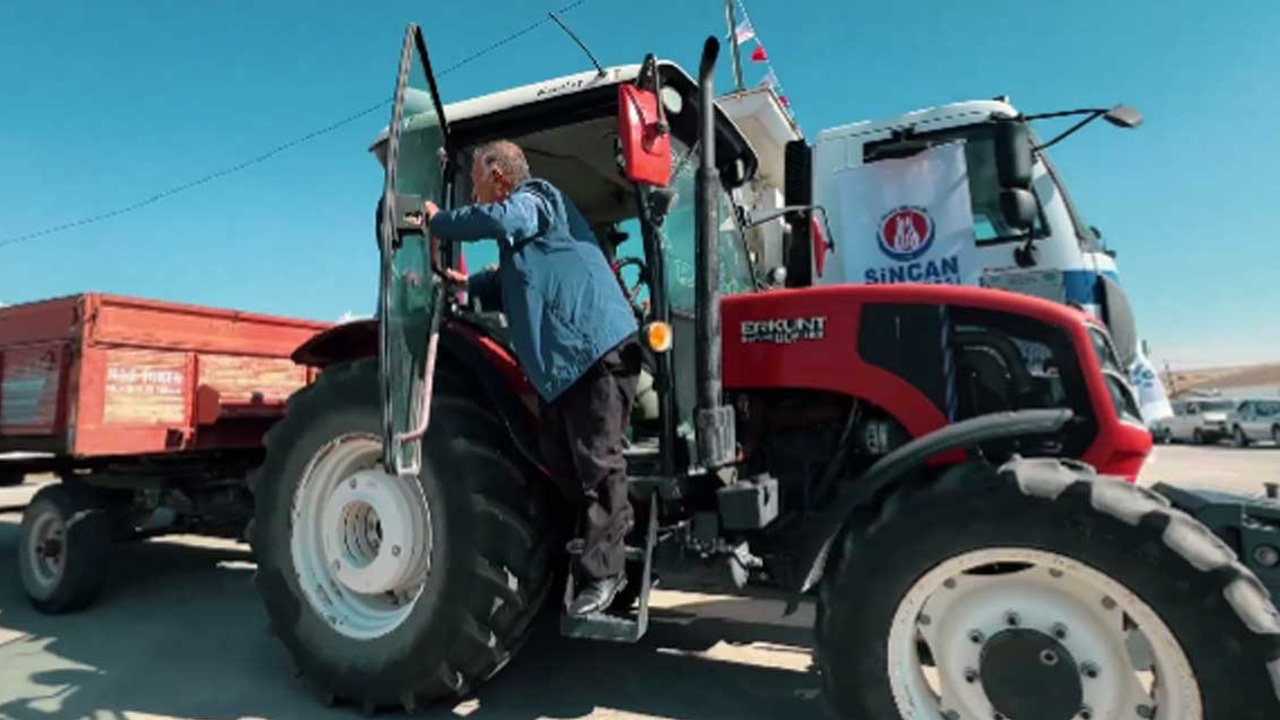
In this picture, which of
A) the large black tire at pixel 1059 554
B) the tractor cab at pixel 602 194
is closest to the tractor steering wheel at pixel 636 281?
the tractor cab at pixel 602 194

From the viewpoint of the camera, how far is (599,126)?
11.6 feet

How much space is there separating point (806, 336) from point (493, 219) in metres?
1.26

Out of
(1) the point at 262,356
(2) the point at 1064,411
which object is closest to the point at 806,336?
(2) the point at 1064,411

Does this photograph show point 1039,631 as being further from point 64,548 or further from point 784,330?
point 64,548

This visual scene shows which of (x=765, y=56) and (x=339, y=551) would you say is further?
(x=765, y=56)

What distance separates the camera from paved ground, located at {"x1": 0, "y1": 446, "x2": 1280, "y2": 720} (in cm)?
336

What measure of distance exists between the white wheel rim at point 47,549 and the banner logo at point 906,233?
590 centimetres

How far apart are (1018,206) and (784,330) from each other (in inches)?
111

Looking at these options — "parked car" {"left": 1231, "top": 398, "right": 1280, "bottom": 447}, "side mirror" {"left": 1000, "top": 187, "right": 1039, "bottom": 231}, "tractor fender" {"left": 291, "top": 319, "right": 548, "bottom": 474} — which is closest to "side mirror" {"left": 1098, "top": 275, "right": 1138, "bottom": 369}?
"side mirror" {"left": 1000, "top": 187, "right": 1039, "bottom": 231}

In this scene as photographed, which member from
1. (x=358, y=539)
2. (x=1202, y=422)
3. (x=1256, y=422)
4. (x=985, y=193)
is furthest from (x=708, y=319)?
(x=1202, y=422)

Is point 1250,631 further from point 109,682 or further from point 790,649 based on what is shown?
point 109,682

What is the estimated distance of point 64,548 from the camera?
4.95m

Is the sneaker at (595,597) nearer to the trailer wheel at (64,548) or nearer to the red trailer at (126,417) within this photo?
the red trailer at (126,417)

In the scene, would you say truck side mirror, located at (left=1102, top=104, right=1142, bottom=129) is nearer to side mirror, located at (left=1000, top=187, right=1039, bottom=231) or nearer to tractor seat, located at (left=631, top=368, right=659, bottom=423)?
side mirror, located at (left=1000, top=187, right=1039, bottom=231)
